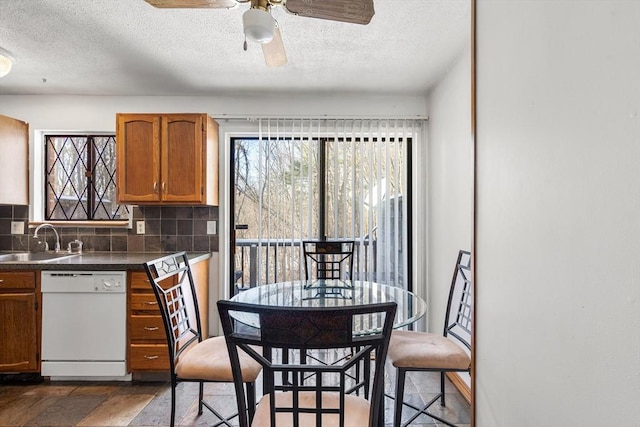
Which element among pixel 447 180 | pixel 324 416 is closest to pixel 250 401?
pixel 324 416

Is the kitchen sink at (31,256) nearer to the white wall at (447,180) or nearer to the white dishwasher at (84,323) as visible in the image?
the white dishwasher at (84,323)

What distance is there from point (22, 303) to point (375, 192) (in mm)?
2888

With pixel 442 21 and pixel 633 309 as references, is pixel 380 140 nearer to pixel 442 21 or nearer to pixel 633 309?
pixel 442 21

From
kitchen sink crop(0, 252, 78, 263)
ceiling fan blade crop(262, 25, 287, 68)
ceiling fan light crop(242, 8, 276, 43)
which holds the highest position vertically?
ceiling fan blade crop(262, 25, 287, 68)

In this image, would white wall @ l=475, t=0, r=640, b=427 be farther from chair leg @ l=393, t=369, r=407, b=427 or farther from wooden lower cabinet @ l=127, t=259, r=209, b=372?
wooden lower cabinet @ l=127, t=259, r=209, b=372

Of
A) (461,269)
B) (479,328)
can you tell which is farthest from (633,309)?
(461,269)

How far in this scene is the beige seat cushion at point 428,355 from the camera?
1788 millimetres

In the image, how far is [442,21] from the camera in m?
2.06

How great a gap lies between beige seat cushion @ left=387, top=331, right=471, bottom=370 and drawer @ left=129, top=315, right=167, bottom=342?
1698mm

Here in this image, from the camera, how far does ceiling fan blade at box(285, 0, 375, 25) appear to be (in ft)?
4.87

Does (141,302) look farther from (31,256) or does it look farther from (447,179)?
(447,179)

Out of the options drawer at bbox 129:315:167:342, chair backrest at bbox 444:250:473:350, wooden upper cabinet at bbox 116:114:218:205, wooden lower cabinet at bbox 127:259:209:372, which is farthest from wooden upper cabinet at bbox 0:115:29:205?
chair backrest at bbox 444:250:473:350

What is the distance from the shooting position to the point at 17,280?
8.21 feet

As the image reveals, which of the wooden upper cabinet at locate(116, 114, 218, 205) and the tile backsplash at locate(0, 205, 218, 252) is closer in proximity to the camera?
the wooden upper cabinet at locate(116, 114, 218, 205)
